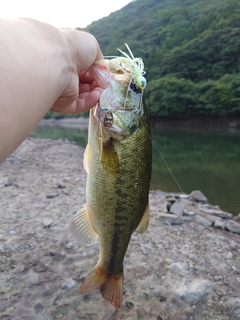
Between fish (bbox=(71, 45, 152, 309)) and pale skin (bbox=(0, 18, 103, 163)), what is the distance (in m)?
0.41

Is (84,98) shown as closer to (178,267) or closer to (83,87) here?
(83,87)

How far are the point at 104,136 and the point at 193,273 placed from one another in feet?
8.79

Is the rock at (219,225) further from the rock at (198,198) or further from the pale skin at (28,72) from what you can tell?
Answer: the pale skin at (28,72)

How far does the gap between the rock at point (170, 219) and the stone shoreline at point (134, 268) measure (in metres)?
0.02

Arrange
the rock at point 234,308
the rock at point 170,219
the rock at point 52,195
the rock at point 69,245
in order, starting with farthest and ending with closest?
the rock at point 52,195 → the rock at point 170,219 → the rock at point 69,245 → the rock at point 234,308

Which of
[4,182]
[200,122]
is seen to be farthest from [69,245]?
[200,122]

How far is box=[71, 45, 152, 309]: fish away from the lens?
2156 mm

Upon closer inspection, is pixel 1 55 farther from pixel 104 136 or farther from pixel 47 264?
pixel 47 264

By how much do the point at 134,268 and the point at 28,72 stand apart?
3283mm

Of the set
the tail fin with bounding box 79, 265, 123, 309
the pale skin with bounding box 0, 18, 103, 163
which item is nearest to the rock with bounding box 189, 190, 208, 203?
the tail fin with bounding box 79, 265, 123, 309

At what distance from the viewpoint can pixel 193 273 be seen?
397cm

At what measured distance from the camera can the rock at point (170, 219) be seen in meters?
5.68

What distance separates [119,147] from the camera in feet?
7.07

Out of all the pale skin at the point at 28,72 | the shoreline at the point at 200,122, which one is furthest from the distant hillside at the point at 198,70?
the pale skin at the point at 28,72
